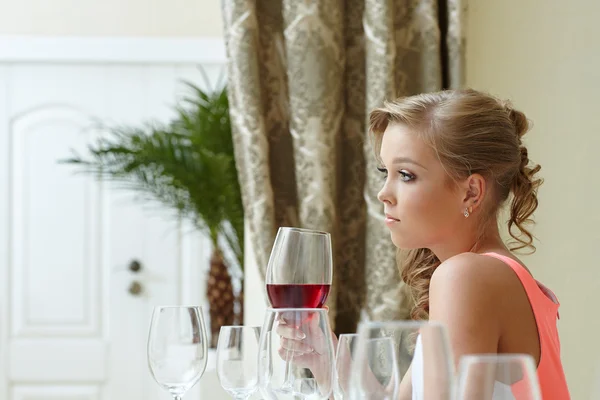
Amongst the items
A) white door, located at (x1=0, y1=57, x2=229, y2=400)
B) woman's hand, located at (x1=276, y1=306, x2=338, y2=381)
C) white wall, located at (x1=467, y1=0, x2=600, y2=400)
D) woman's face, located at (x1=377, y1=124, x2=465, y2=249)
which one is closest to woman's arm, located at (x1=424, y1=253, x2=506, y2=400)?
woman's face, located at (x1=377, y1=124, x2=465, y2=249)

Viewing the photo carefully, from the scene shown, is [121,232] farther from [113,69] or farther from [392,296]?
[392,296]

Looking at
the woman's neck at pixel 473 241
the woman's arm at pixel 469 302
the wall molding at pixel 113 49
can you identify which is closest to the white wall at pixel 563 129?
the woman's neck at pixel 473 241

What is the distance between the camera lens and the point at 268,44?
227cm

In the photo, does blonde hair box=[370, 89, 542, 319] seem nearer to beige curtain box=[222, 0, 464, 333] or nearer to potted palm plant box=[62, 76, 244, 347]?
beige curtain box=[222, 0, 464, 333]

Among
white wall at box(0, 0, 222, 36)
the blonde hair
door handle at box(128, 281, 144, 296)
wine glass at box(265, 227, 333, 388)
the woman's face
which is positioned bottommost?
door handle at box(128, 281, 144, 296)

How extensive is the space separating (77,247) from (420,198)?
3239 millimetres

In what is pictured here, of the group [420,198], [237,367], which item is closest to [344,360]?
[237,367]

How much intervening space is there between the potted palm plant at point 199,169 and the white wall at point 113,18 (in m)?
1.03

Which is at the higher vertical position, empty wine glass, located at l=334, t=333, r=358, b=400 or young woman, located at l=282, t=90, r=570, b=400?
young woman, located at l=282, t=90, r=570, b=400

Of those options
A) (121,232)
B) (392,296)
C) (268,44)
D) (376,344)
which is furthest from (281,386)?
(121,232)

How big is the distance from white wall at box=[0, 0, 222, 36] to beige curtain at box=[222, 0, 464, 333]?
2127mm

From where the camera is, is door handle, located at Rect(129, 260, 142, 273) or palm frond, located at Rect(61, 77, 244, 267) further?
door handle, located at Rect(129, 260, 142, 273)

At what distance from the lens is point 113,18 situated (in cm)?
433

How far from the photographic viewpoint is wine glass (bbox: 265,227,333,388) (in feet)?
4.02
